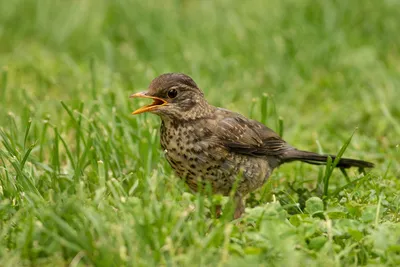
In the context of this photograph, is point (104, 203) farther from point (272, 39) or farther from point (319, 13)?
point (319, 13)

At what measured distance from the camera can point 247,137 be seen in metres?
5.12

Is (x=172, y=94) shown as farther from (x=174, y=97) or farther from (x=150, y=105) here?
(x=150, y=105)

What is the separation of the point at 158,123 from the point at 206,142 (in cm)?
108

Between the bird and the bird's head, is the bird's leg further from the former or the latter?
the bird's head

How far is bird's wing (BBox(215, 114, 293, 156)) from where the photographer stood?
4.96 metres

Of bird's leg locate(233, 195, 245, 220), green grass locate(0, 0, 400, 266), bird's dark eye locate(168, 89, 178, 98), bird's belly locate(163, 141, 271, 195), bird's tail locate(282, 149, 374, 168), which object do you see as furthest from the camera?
bird's tail locate(282, 149, 374, 168)

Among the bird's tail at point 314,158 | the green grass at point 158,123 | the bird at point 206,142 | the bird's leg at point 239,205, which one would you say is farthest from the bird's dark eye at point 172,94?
the bird's tail at point 314,158

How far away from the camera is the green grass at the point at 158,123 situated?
3.71 m

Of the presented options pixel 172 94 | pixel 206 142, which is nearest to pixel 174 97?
pixel 172 94

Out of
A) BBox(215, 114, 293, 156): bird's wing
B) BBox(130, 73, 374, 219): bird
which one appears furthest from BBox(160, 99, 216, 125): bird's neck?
BBox(215, 114, 293, 156): bird's wing

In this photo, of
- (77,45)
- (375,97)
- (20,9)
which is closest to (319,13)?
(375,97)

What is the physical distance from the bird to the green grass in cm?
18

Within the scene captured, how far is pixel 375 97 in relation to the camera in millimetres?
7207

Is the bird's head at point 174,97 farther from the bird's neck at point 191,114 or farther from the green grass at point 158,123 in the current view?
the green grass at point 158,123
